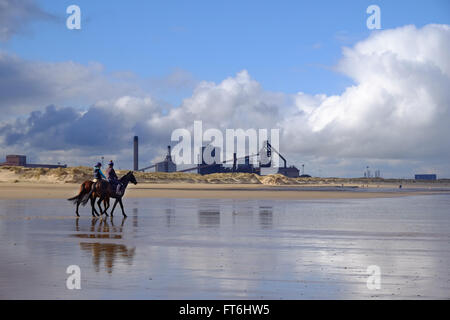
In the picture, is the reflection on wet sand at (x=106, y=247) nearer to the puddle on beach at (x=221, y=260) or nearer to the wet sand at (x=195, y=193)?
the puddle on beach at (x=221, y=260)

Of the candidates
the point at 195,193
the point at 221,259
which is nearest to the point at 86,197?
the point at 221,259

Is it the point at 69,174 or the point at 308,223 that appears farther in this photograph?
the point at 69,174

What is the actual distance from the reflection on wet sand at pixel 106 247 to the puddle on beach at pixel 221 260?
0.03 m

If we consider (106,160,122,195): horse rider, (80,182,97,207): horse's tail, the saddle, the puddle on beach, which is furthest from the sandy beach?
(106,160,122,195): horse rider

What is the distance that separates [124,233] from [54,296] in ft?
33.6

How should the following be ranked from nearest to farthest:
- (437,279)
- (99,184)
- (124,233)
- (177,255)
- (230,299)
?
(230,299) → (437,279) → (177,255) → (124,233) → (99,184)

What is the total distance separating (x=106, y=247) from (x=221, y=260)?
4050mm

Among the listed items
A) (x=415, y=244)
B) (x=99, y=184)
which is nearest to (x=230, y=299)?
(x=415, y=244)

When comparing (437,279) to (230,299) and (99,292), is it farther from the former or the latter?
(99,292)

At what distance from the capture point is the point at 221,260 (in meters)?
12.8

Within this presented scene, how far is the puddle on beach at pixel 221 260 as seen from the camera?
368 inches

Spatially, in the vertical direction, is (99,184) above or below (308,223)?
above

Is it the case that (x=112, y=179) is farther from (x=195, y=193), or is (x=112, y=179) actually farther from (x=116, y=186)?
(x=195, y=193)

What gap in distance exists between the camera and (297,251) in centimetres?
1459
